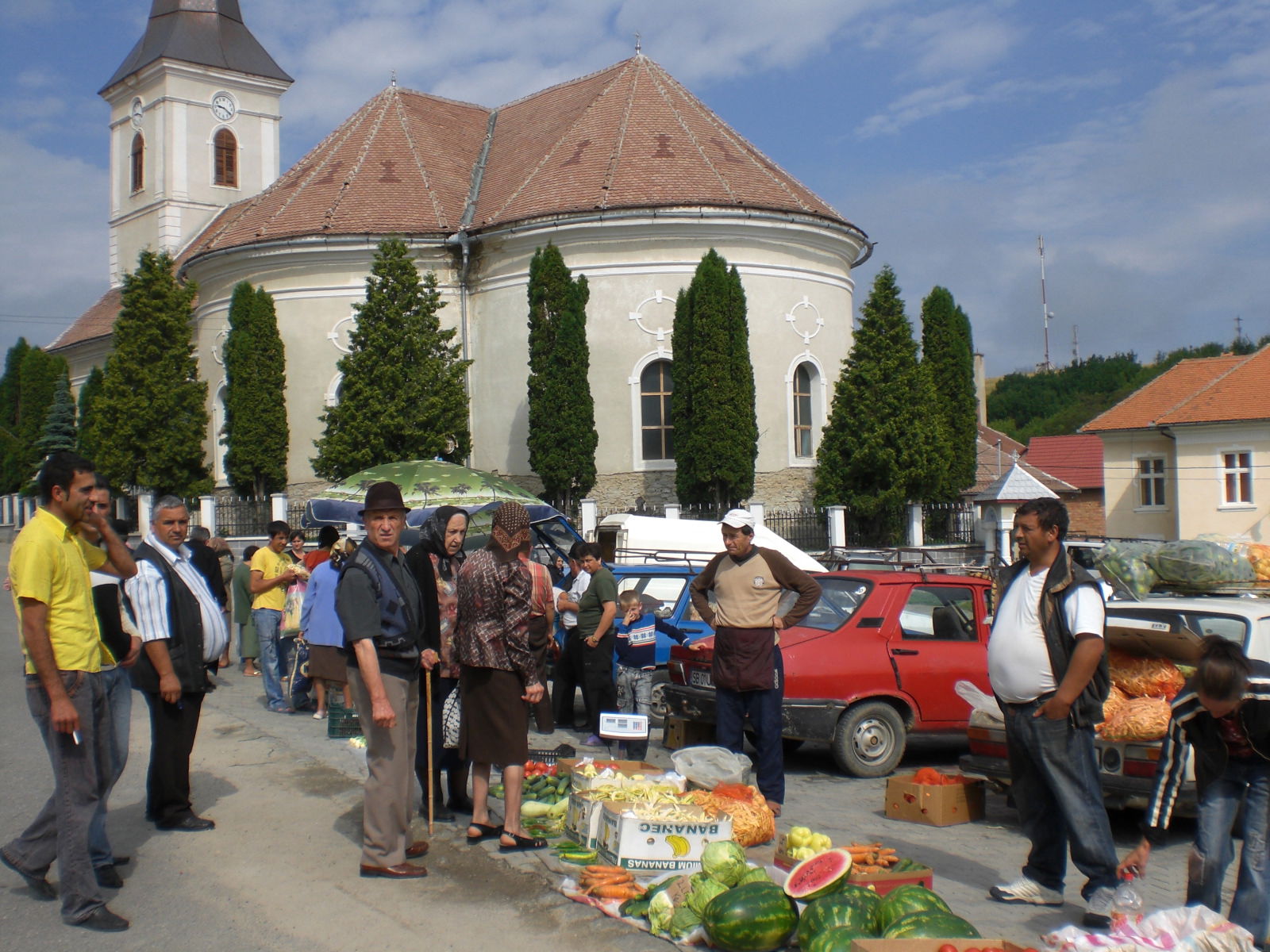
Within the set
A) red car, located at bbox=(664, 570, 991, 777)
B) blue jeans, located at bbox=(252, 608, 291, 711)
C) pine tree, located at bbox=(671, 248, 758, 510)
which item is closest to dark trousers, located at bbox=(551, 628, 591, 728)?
red car, located at bbox=(664, 570, 991, 777)

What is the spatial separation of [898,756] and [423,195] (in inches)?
Result: 994

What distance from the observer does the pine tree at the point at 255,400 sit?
29.1 m

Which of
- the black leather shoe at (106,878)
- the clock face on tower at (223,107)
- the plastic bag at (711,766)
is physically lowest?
the black leather shoe at (106,878)

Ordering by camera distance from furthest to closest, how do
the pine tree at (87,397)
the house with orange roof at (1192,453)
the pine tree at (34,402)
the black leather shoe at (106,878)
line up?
the pine tree at (34,402), the house with orange roof at (1192,453), the pine tree at (87,397), the black leather shoe at (106,878)

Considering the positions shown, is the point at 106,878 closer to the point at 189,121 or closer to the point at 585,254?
the point at 585,254

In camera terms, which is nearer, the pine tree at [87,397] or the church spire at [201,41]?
the pine tree at [87,397]

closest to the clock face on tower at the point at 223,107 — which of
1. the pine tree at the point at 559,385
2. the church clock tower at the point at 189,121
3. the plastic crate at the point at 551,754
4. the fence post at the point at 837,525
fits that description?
the church clock tower at the point at 189,121

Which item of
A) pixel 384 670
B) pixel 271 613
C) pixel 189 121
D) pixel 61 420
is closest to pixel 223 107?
pixel 189 121

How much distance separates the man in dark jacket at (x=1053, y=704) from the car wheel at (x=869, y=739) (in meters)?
3.38

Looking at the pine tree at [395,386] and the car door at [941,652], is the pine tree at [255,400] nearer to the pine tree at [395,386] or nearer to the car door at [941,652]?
the pine tree at [395,386]

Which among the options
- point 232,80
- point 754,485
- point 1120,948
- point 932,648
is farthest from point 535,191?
point 1120,948

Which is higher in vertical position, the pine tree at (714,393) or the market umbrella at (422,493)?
the pine tree at (714,393)

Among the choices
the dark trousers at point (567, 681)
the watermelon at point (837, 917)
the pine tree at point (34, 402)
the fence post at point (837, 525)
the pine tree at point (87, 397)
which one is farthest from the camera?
the pine tree at point (34, 402)

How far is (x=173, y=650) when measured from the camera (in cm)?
728
